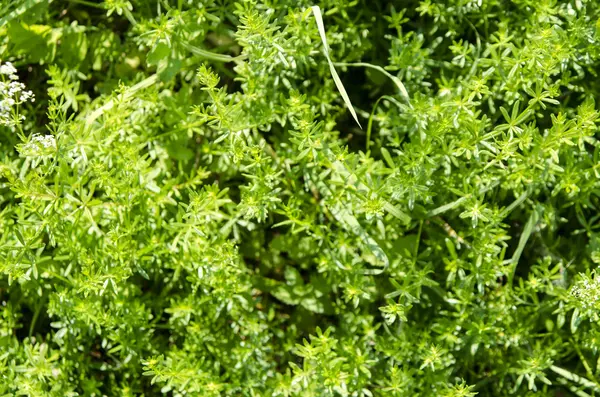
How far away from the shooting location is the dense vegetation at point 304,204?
8.04 feet

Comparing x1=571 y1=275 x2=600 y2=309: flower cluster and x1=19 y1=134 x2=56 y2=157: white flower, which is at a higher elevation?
x1=19 y1=134 x2=56 y2=157: white flower

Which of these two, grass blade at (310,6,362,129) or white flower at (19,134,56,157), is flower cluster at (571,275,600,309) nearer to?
grass blade at (310,6,362,129)

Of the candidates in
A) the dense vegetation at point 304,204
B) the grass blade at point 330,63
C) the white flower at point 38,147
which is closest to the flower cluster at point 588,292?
the dense vegetation at point 304,204

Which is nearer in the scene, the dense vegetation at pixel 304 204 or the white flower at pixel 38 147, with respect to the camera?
the white flower at pixel 38 147

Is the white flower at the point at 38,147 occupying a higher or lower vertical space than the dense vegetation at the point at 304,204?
higher

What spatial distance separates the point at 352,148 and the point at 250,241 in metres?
0.51

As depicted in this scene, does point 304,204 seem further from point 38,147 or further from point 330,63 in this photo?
point 38,147

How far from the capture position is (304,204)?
108 inches

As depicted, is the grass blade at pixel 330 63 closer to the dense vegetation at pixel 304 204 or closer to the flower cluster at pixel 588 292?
the dense vegetation at pixel 304 204

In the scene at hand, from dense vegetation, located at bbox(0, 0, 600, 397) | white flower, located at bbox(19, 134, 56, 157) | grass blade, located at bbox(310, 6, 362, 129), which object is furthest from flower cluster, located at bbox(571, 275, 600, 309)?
white flower, located at bbox(19, 134, 56, 157)

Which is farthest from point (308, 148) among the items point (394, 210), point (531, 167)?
point (531, 167)

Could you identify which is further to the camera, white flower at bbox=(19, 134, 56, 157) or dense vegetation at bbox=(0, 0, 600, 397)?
dense vegetation at bbox=(0, 0, 600, 397)

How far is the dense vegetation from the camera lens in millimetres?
2449

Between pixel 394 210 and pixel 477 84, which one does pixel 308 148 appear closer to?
pixel 394 210
